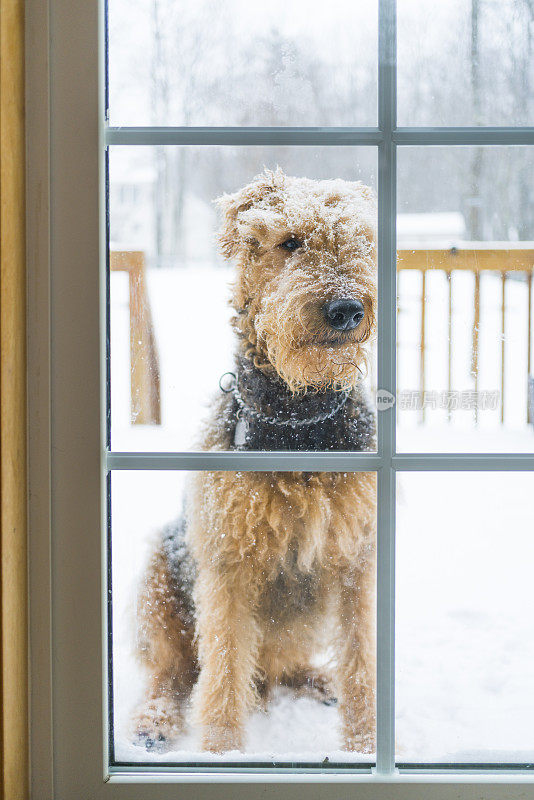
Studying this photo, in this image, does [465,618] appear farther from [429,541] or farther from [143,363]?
[143,363]

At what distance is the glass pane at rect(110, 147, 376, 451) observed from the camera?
96cm

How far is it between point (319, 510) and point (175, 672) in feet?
1.17

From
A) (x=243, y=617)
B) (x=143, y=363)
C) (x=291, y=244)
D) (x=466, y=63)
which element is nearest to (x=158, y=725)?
(x=243, y=617)

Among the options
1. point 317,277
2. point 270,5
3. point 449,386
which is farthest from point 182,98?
point 449,386

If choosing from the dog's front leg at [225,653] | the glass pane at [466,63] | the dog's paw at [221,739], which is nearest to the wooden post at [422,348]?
the glass pane at [466,63]

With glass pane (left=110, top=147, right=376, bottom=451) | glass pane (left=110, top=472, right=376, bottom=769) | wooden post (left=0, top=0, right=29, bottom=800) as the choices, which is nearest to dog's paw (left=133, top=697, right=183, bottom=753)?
glass pane (left=110, top=472, right=376, bottom=769)

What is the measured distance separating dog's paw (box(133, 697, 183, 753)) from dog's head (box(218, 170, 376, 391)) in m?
0.57

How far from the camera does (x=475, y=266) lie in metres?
0.96

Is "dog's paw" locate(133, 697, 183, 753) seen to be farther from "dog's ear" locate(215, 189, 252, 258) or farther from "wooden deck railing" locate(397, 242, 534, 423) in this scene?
"dog's ear" locate(215, 189, 252, 258)

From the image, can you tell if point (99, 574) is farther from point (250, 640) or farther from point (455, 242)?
point (455, 242)

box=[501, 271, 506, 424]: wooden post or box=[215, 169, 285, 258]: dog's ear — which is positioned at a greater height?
box=[215, 169, 285, 258]: dog's ear

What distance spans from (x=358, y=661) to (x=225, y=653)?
0.22 metres

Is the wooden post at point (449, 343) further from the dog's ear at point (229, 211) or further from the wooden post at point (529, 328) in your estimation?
the dog's ear at point (229, 211)

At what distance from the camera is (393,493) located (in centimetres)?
96
